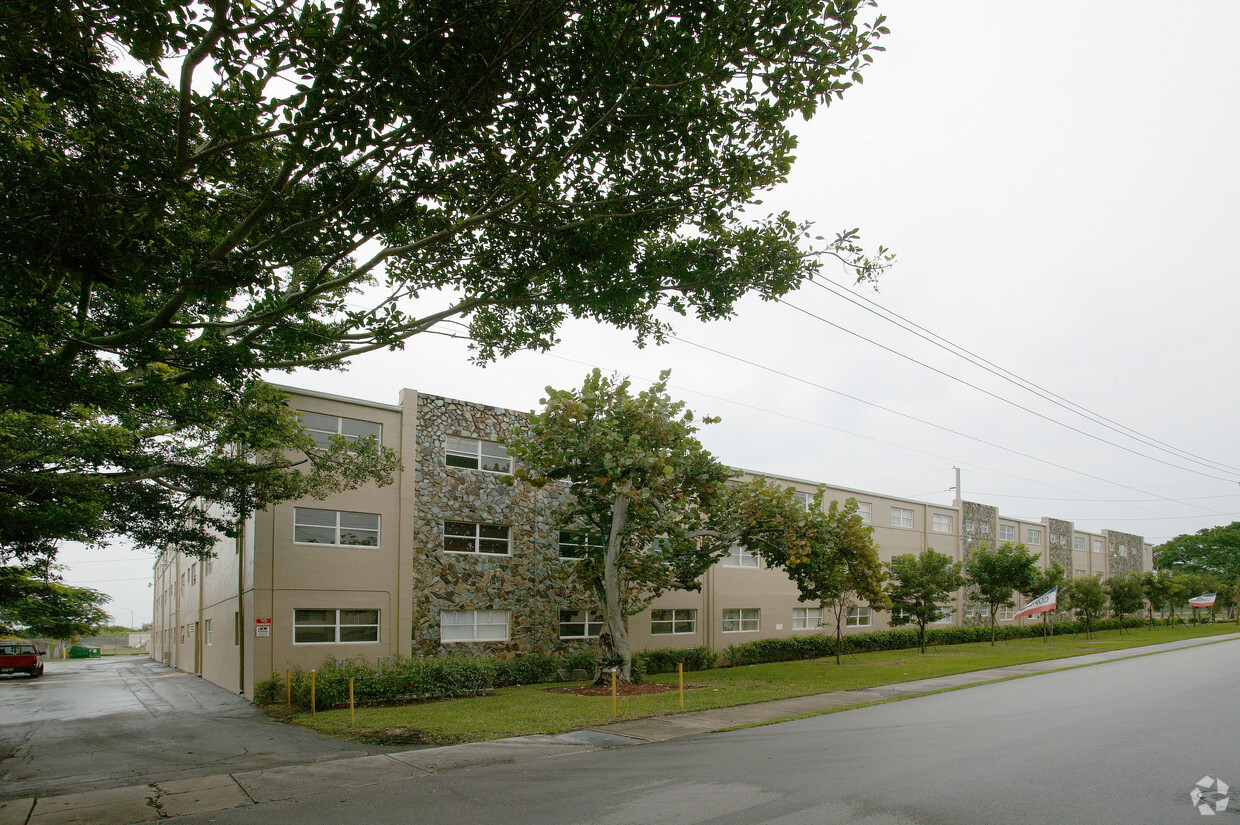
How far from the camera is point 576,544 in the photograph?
24797 mm

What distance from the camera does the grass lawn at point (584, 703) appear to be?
1409cm

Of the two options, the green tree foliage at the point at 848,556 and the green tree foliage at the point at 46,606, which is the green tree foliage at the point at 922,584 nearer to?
the green tree foliage at the point at 848,556

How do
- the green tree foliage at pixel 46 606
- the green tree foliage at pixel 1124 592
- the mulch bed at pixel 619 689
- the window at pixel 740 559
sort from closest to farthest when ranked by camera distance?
1. the mulch bed at pixel 619 689
2. the green tree foliage at pixel 46 606
3. the window at pixel 740 559
4. the green tree foliage at pixel 1124 592

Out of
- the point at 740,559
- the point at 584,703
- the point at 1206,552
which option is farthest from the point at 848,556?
the point at 1206,552

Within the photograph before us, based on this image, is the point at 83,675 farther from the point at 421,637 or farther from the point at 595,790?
the point at 595,790

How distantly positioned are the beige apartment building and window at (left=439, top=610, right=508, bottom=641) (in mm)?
33

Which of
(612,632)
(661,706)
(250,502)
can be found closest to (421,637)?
(612,632)

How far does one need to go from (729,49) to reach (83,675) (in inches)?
1779

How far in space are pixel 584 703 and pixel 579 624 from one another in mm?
8298

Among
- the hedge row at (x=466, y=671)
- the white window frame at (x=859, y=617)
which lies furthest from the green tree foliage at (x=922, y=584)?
the hedge row at (x=466, y=671)

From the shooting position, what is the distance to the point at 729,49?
768 cm

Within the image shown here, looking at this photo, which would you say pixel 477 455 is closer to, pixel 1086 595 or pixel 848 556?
pixel 848 556

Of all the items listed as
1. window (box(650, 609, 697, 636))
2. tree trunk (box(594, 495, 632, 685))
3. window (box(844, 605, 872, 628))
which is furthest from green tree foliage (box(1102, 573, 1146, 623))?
→ tree trunk (box(594, 495, 632, 685))

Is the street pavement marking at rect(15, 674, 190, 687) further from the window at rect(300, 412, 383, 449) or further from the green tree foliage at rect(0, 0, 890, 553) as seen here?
the green tree foliage at rect(0, 0, 890, 553)
